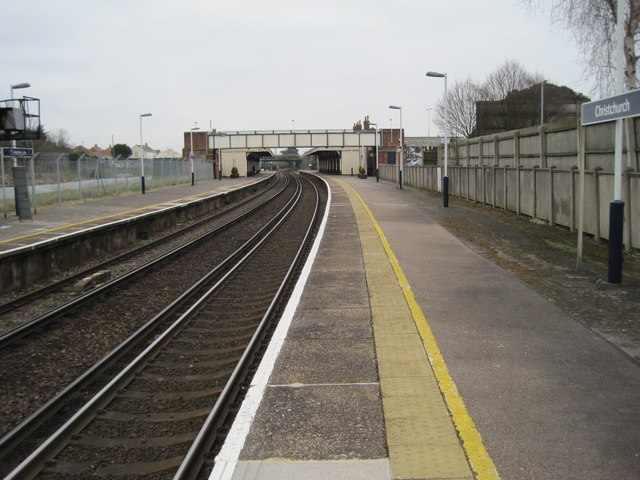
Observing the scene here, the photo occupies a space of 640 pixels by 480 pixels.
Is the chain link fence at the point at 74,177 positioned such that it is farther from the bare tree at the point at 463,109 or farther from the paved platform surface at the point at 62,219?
the bare tree at the point at 463,109

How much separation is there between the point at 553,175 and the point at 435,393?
494 inches

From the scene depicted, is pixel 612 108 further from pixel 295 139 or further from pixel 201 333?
pixel 295 139

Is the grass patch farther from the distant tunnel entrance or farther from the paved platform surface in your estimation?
the distant tunnel entrance

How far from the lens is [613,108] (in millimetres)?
8141

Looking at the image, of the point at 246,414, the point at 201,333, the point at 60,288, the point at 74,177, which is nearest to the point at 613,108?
the point at 201,333

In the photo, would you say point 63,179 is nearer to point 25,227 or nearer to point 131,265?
point 25,227

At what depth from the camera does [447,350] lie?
586cm

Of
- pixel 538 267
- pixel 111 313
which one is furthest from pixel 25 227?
pixel 538 267

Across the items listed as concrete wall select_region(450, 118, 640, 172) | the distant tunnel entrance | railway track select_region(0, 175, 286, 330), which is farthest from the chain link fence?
the distant tunnel entrance

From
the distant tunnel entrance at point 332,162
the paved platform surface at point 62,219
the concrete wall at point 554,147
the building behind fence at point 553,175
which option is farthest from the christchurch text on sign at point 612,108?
the distant tunnel entrance at point 332,162

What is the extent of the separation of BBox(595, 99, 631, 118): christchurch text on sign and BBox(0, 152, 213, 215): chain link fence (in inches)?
644

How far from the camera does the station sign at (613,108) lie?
25.1 feet

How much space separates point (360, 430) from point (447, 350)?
1.91m

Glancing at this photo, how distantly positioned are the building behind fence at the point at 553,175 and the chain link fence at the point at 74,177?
1535 cm
